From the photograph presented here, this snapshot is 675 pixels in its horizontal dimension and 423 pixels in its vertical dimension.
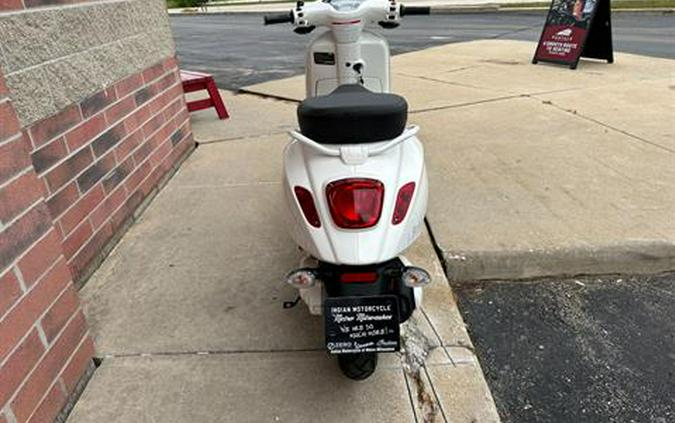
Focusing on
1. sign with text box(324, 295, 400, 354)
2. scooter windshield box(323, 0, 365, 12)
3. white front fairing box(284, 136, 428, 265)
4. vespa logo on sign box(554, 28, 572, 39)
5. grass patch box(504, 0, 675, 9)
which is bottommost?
grass patch box(504, 0, 675, 9)

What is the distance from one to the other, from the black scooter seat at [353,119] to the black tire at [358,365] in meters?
0.81

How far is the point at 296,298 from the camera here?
2.51 m

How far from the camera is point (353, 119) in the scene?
178cm

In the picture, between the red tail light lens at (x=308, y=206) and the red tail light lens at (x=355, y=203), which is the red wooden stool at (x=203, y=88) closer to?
the red tail light lens at (x=308, y=206)

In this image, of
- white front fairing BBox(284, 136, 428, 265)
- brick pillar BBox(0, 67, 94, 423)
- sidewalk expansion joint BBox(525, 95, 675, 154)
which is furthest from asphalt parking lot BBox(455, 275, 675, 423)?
sidewalk expansion joint BBox(525, 95, 675, 154)

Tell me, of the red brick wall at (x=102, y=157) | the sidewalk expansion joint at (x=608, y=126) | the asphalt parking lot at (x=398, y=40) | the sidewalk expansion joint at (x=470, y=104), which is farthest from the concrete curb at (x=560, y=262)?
the asphalt parking lot at (x=398, y=40)

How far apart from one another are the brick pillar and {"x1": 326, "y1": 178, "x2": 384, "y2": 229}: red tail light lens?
1.03 m

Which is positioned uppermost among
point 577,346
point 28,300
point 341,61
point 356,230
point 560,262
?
point 341,61

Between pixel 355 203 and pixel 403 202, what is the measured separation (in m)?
0.20

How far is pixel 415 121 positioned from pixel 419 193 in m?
3.39

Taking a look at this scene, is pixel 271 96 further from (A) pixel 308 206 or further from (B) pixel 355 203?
(B) pixel 355 203

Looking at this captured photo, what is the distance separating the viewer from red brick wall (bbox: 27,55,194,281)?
97.0 inches

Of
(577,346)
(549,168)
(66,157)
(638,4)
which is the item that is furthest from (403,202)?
(638,4)

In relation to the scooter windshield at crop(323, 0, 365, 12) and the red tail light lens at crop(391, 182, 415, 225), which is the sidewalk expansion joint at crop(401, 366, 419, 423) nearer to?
the red tail light lens at crop(391, 182, 415, 225)
